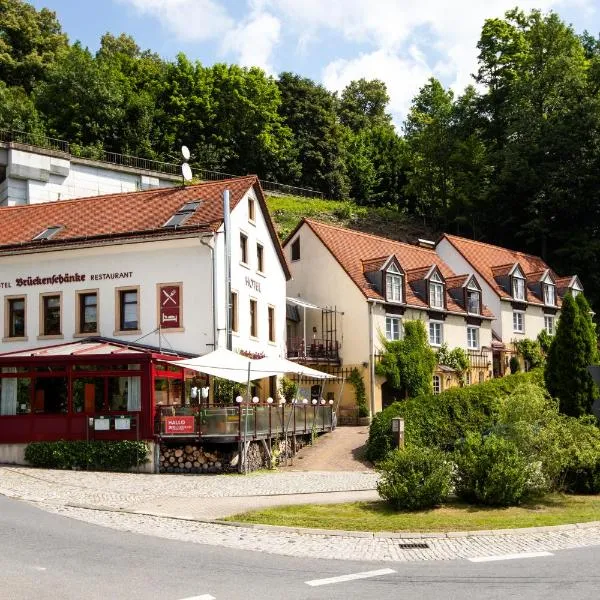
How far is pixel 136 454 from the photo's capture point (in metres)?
25.4

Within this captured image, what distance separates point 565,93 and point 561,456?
48.1 meters

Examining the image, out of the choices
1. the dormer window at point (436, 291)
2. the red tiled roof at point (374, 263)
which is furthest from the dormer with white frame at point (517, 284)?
the red tiled roof at point (374, 263)

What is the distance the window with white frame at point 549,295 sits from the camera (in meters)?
54.2

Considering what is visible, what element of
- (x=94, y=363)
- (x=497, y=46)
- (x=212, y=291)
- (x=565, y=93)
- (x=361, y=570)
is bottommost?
(x=361, y=570)

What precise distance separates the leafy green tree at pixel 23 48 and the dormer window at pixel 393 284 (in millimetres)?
43130

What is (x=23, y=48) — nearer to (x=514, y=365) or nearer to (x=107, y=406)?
(x=514, y=365)

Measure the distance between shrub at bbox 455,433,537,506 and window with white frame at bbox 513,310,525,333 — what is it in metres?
34.2

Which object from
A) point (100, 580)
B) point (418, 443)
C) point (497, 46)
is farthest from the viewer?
point (497, 46)

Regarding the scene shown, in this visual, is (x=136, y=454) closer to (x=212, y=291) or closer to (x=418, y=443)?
(x=212, y=291)

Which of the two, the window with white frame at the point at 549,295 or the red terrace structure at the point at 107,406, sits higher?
the window with white frame at the point at 549,295

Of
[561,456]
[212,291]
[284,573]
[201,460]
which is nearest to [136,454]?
[201,460]

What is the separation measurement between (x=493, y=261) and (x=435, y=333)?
40.9 ft

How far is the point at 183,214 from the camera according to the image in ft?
107

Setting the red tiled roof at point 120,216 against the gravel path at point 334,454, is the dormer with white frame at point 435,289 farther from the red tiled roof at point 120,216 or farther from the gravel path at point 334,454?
the gravel path at point 334,454
